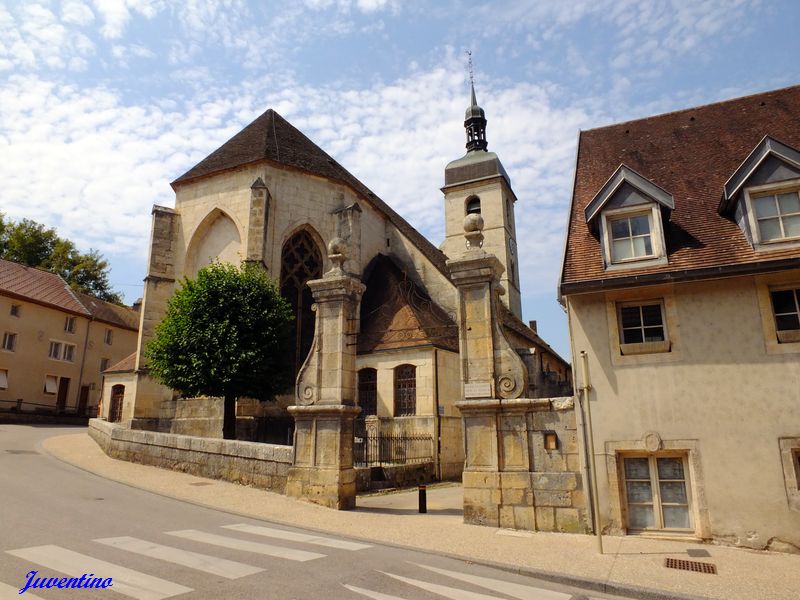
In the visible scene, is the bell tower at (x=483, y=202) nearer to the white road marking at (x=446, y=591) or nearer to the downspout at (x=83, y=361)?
the downspout at (x=83, y=361)

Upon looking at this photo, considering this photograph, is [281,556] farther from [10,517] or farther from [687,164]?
[687,164]

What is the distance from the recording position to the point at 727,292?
8469mm

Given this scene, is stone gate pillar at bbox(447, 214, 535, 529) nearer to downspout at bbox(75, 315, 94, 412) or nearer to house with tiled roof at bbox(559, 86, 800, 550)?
house with tiled roof at bbox(559, 86, 800, 550)

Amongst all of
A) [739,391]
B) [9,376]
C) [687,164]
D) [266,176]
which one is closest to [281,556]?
[739,391]

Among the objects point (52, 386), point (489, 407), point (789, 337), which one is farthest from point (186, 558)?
point (52, 386)

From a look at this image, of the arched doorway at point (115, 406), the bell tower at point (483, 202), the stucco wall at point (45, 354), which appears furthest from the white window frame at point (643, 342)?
the stucco wall at point (45, 354)

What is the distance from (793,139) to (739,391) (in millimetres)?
5634

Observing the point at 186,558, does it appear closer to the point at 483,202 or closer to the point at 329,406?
the point at 329,406

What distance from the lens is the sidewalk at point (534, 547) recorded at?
18.6ft

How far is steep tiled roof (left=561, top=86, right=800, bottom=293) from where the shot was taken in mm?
8766

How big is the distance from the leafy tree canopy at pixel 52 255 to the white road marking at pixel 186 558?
3967 centimetres

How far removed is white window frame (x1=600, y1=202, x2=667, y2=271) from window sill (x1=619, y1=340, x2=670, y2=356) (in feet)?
4.44

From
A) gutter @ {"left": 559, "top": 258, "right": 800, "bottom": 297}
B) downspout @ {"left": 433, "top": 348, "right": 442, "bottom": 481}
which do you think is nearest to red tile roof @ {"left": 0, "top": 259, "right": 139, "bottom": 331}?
downspout @ {"left": 433, "top": 348, "right": 442, "bottom": 481}

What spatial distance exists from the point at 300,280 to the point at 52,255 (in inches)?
1139
